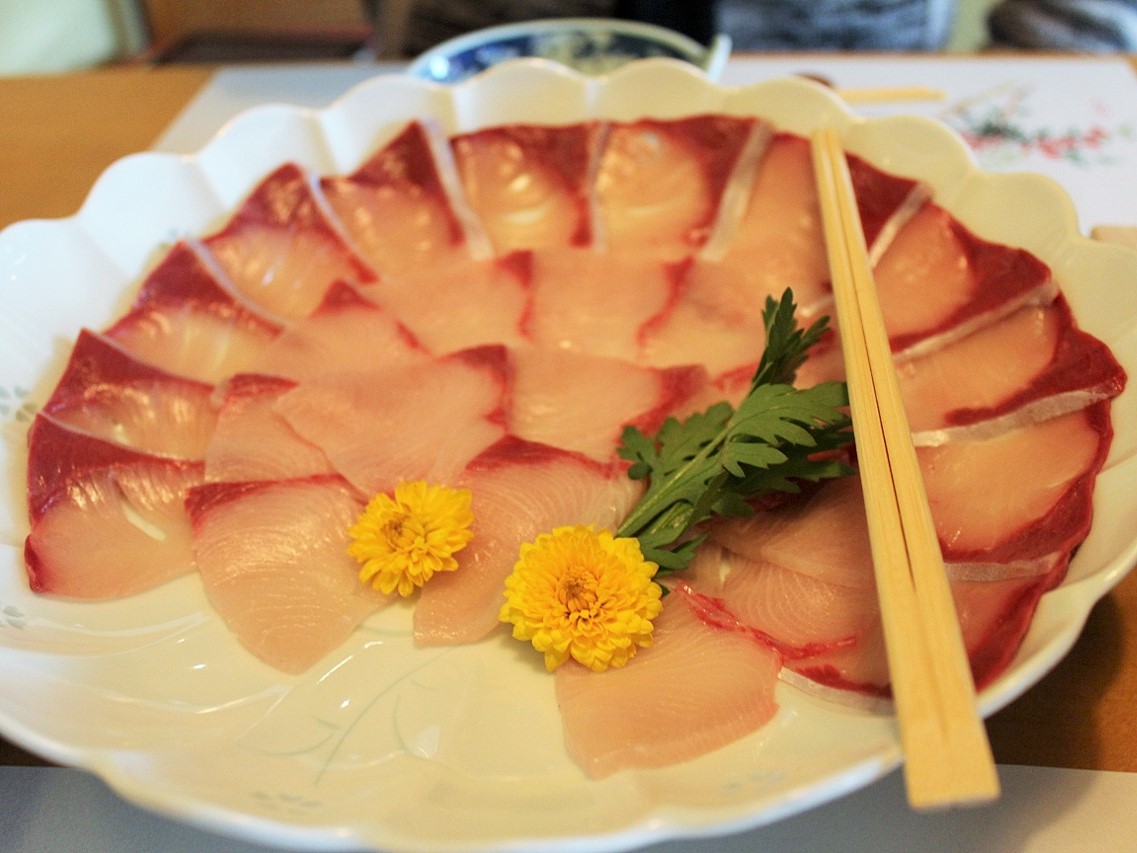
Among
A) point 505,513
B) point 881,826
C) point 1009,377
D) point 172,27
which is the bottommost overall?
point 172,27

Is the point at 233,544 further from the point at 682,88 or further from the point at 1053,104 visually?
the point at 1053,104

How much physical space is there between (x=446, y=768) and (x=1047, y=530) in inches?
30.3

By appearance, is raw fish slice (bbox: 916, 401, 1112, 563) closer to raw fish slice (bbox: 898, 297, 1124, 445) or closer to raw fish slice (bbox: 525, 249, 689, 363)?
raw fish slice (bbox: 898, 297, 1124, 445)

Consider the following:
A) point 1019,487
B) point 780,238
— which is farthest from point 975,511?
point 780,238

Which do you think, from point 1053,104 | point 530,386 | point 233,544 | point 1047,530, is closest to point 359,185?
point 530,386

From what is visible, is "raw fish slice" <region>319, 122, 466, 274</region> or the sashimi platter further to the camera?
"raw fish slice" <region>319, 122, 466, 274</region>

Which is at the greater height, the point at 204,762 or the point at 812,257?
the point at 812,257

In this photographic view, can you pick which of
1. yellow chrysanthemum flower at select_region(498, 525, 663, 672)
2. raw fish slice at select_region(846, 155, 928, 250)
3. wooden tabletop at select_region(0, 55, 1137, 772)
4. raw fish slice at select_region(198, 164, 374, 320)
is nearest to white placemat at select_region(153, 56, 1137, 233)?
wooden tabletop at select_region(0, 55, 1137, 772)

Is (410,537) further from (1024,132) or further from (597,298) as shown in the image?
(1024,132)

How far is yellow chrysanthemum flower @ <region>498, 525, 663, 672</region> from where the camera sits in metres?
1.04

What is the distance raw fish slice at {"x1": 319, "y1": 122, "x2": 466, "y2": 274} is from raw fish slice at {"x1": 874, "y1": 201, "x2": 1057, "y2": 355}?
0.85 meters

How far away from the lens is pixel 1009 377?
132 cm

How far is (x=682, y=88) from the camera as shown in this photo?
1896 millimetres

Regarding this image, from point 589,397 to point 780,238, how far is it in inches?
23.2
